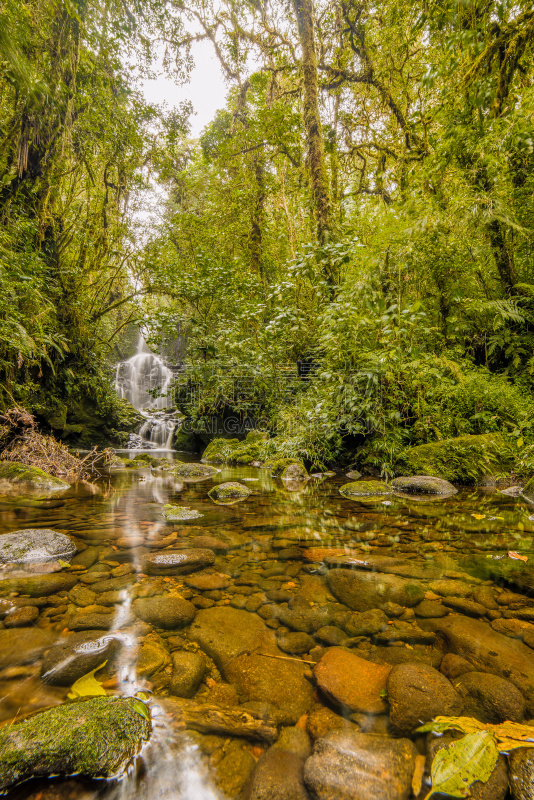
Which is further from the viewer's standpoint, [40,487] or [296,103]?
[296,103]

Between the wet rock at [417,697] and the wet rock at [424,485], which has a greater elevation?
the wet rock at [417,697]

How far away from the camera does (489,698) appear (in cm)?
123

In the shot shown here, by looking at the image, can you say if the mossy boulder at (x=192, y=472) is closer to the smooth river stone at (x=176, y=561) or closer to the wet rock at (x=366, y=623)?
the smooth river stone at (x=176, y=561)

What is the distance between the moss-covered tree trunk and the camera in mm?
7812

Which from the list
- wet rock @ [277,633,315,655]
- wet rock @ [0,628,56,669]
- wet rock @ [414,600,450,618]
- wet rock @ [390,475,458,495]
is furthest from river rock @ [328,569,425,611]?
wet rock @ [390,475,458,495]

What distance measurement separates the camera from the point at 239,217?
37.4ft

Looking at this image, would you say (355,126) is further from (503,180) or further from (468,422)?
(468,422)

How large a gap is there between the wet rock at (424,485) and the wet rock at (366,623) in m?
3.32

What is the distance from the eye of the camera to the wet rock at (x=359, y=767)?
926 mm

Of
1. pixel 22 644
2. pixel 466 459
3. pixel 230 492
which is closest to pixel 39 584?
pixel 22 644

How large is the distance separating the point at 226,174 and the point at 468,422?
1157 centimetres

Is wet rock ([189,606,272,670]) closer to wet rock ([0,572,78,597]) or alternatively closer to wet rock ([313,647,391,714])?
wet rock ([313,647,391,714])

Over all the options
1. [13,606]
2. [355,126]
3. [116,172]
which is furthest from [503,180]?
[116,172]

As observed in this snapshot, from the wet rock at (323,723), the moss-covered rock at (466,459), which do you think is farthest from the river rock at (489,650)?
the moss-covered rock at (466,459)
